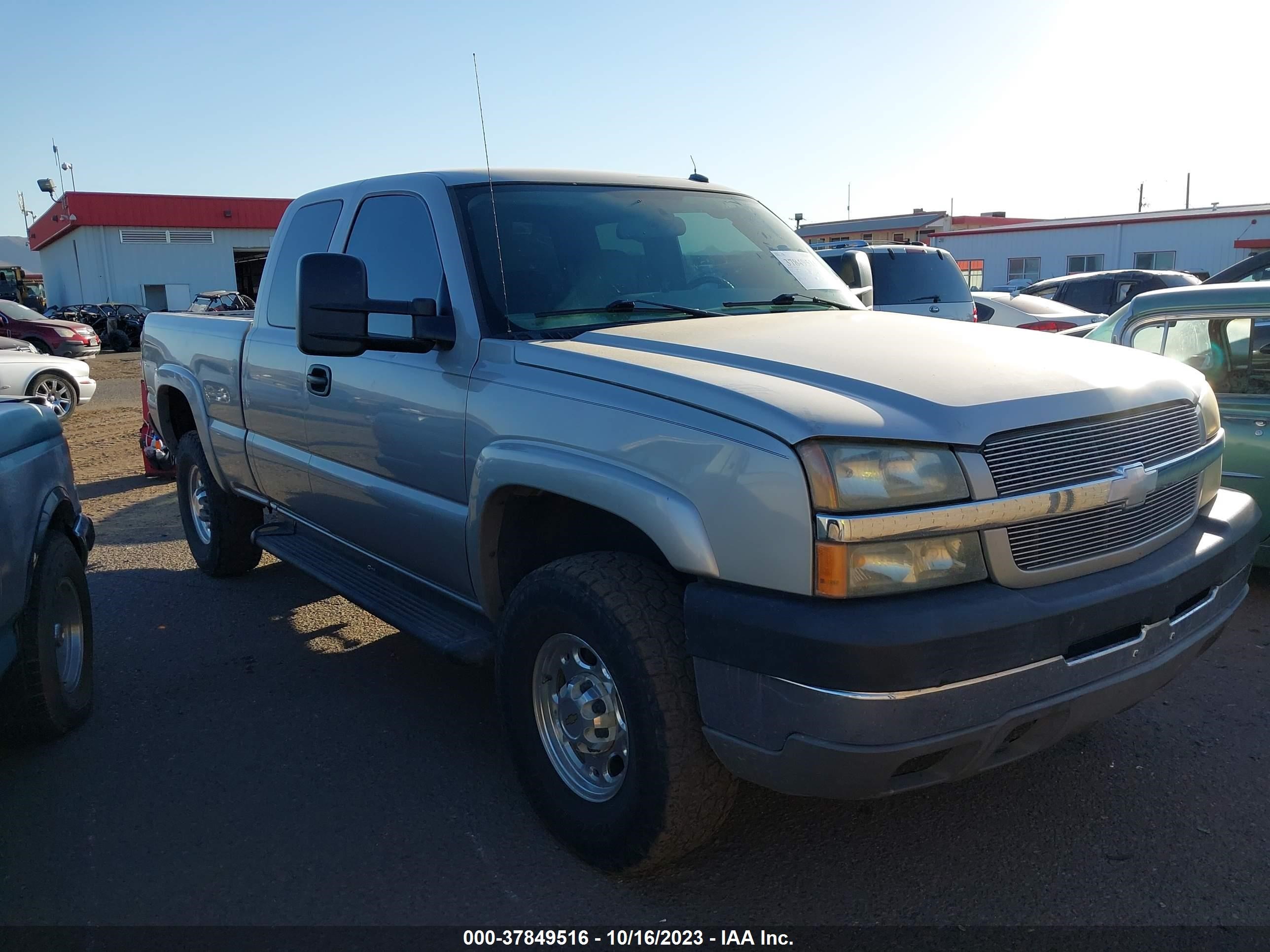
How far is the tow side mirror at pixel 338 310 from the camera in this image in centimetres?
318

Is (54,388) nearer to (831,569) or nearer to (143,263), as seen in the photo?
(831,569)

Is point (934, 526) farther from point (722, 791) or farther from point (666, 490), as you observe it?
point (722, 791)

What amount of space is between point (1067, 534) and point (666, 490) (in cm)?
100

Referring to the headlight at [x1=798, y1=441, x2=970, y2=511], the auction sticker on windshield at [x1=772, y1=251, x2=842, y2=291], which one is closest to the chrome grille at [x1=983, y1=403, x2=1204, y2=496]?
the headlight at [x1=798, y1=441, x2=970, y2=511]

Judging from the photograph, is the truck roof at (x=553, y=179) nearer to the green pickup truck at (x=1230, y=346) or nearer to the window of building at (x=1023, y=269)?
the green pickup truck at (x=1230, y=346)

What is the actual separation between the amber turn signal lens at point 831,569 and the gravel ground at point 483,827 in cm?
102

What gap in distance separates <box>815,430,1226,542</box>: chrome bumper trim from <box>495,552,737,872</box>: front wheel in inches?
23.8

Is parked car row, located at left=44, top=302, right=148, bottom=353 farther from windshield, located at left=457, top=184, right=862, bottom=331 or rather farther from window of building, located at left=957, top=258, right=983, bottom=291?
windshield, located at left=457, top=184, right=862, bottom=331

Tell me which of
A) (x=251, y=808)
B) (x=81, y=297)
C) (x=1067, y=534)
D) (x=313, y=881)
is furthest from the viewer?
(x=81, y=297)

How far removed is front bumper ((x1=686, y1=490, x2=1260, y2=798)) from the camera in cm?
224

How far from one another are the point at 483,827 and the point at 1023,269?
129 ft

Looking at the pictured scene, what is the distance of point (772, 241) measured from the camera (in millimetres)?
4211

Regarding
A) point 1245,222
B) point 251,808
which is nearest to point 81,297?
point 1245,222

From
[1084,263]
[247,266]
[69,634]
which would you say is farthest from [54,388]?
[247,266]
